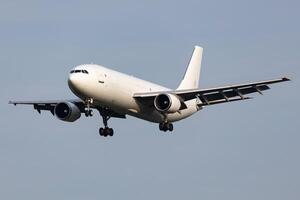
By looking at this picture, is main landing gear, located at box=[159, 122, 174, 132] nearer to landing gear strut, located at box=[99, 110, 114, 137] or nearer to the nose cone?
landing gear strut, located at box=[99, 110, 114, 137]

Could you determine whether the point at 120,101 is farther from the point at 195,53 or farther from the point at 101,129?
the point at 195,53

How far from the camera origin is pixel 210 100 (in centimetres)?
7738

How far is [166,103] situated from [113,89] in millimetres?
4049

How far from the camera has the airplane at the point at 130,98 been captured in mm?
71250

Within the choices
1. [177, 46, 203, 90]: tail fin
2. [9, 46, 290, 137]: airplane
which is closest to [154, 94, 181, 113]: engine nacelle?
[9, 46, 290, 137]: airplane

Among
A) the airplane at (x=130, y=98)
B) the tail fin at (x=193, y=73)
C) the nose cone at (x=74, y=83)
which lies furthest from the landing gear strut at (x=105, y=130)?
the tail fin at (x=193, y=73)

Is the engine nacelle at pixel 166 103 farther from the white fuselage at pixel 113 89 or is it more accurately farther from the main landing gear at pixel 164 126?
the main landing gear at pixel 164 126

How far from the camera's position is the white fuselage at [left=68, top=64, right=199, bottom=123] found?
233 feet

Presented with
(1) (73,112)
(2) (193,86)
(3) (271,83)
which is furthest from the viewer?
(2) (193,86)

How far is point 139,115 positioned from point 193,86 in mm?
12050

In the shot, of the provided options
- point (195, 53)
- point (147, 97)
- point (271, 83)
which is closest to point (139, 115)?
point (147, 97)

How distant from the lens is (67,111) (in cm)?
7681

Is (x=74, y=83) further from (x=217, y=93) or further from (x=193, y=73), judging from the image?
(x=193, y=73)

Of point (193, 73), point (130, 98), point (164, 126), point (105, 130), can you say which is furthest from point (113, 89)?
point (193, 73)
